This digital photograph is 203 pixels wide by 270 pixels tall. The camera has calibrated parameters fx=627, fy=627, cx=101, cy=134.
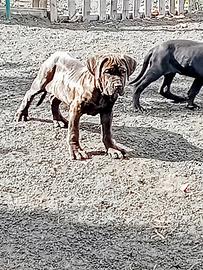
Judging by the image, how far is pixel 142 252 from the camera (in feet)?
12.6

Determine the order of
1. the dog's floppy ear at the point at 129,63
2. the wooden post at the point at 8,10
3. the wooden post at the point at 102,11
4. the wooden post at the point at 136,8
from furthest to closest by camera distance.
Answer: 1. the wooden post at the point at 136,8
2. the wooden post at the point at 102,11
3. the wooden post at the point at 8,10
4. the dog's floppy ear at the point at 129,63

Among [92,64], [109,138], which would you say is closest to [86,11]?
[109,138]

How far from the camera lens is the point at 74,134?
517 cm

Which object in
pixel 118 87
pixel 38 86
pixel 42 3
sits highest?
pixel 118 87

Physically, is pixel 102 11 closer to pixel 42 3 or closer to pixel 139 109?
pixel 42 3

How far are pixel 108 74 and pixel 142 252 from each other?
1.47 metres

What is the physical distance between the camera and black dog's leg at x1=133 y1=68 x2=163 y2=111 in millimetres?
6512

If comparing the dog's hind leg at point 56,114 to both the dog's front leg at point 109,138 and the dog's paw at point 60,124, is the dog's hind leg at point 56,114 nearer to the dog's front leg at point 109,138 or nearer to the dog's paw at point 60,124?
the dog's paw at point 60,124

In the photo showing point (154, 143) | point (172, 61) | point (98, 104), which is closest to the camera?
point (98, 104)

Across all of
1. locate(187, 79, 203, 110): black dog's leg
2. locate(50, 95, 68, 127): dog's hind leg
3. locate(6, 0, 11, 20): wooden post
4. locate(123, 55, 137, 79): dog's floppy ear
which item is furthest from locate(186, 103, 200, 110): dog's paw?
locate(6, 0, 11, 20): wooden post

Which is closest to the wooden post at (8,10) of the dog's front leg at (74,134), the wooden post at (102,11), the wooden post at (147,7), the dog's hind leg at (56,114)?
the wooden post at (102,11)

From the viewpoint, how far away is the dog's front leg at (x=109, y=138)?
5.18m

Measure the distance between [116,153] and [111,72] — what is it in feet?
2.56

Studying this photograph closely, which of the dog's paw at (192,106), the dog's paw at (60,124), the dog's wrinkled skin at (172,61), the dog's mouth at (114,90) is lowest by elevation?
the dog's paw at (192,106)
